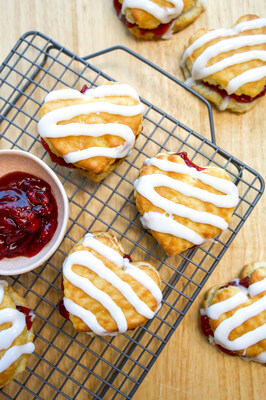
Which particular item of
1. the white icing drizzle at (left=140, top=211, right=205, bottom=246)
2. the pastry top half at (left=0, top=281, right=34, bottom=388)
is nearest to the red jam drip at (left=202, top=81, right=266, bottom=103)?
the white icing drizzle at (left=140, top=211, right=205, bottom=246)

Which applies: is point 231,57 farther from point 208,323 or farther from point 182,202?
point 208,323

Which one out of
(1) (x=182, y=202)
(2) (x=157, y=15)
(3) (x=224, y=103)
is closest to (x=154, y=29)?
(2) (x=157, y=15)

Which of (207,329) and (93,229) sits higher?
(93,229)

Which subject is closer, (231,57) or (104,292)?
(104,292)

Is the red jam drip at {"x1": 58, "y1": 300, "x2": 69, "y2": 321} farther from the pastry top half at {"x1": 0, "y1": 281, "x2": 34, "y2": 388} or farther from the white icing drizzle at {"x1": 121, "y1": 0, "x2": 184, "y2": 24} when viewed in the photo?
the white icing drizzle at {"x1": 121, "y1": 0, "x2": 184, "y2": 24}

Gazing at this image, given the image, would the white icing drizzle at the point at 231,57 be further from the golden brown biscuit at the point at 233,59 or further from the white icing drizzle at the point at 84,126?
the white icing drizzle at the point at 84,126

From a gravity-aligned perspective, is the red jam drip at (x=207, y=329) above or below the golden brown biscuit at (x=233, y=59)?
below

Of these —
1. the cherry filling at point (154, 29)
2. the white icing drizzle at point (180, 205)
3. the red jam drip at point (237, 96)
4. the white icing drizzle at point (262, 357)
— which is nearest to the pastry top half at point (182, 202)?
the white icing drizzle at point (180, 205)
